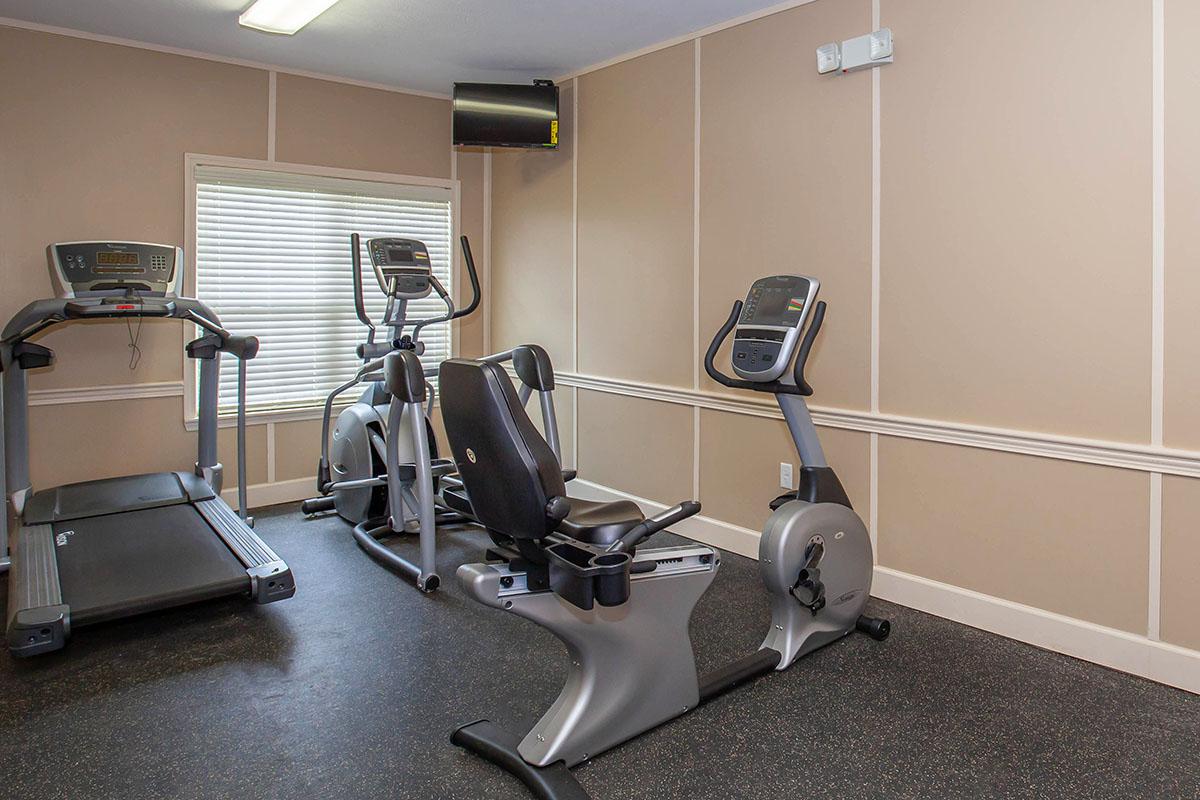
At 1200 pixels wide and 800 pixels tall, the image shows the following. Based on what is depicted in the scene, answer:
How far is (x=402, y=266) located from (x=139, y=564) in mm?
2117

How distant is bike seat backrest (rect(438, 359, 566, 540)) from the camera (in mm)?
2061

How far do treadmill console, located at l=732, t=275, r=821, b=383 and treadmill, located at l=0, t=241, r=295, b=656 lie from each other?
2097 millimetres

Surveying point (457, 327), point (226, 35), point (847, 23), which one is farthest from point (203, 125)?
point (847, 23)

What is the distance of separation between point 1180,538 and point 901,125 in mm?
1891

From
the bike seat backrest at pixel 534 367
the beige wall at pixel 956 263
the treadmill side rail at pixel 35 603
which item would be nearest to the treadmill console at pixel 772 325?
the beige wall at pixel 956 263

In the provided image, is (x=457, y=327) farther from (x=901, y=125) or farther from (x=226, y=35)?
(x=901, y=125)

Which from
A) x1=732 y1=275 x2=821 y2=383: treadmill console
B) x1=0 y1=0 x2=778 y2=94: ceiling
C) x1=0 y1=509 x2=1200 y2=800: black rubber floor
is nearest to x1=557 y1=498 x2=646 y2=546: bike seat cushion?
x1=0 y1=509 x2=1200 y2=800: black rubber floor

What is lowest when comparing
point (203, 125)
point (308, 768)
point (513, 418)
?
point (308, 768)

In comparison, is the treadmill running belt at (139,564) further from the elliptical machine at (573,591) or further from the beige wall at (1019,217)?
the beige wall at (1019,217)

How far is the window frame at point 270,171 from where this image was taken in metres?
4.54

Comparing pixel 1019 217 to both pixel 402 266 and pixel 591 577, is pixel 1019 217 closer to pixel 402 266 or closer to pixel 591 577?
pixel 591 577

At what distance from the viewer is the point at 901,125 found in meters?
3.28

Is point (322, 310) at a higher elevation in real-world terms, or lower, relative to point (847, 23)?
lower

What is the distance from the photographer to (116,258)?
12.2 ft
